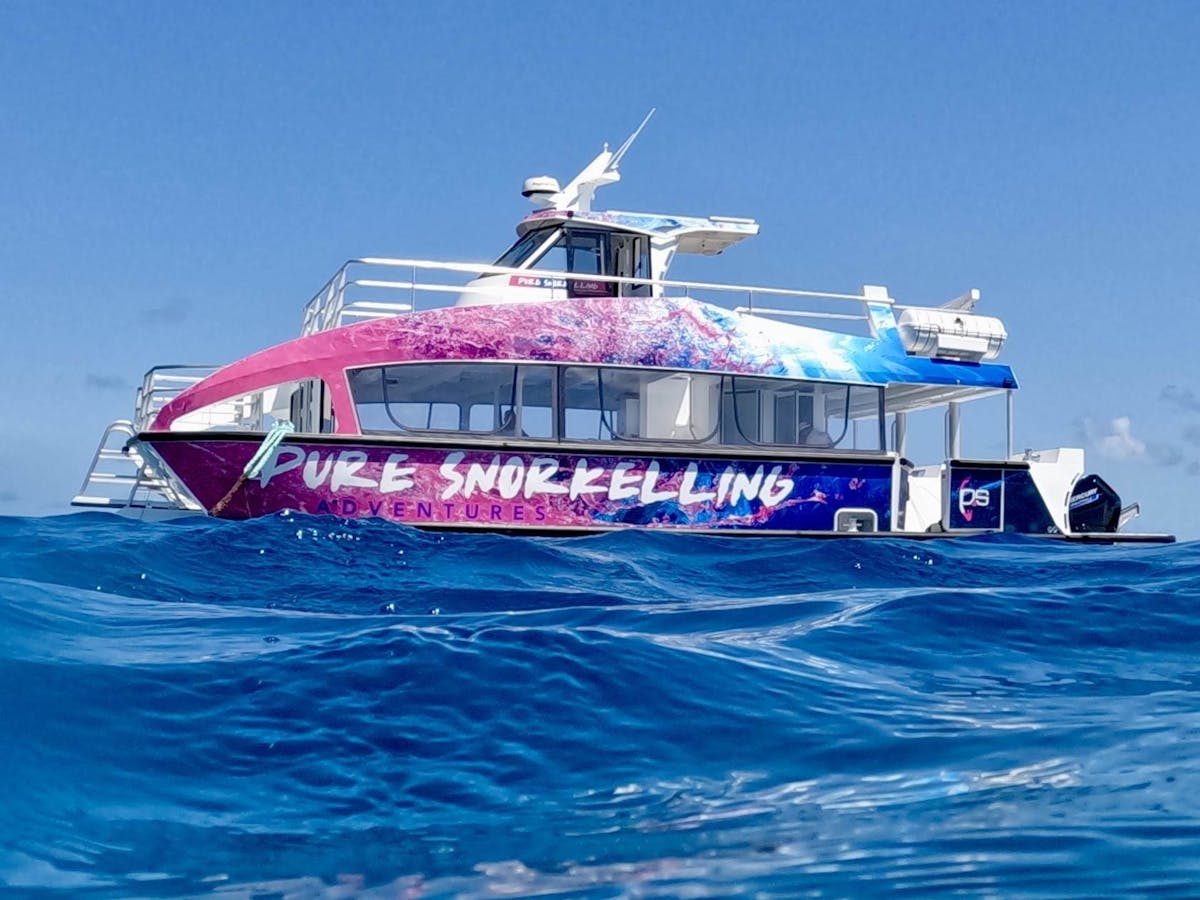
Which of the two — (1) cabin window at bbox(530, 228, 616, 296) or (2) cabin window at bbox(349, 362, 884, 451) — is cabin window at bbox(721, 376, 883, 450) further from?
(1) cabin window at bbox(530, 228, 616, 296)

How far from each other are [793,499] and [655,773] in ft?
28.3

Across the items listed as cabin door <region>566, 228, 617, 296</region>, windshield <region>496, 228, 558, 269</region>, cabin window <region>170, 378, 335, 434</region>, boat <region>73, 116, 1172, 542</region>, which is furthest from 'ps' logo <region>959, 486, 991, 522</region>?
cabin window <region>170, 378, 335, 434</region>

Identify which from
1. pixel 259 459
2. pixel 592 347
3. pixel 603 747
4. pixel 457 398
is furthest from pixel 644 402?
pixel 603 747

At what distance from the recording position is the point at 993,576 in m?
7.95

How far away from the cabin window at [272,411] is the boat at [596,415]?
31 mm

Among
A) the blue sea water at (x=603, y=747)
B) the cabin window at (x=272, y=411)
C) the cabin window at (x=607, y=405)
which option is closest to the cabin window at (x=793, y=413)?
the cabin window at (x=607, y=405)

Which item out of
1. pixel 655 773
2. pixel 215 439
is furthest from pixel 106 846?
pixel 215 439

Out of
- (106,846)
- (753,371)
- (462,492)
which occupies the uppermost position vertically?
(753,371)

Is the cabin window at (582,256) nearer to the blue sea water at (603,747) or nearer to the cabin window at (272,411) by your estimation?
the cabin window at (272,411)

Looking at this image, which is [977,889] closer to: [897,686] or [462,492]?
[897,686]

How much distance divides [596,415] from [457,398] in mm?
1266

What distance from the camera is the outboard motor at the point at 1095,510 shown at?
1309cm

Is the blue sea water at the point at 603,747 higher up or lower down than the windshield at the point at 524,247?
lower down

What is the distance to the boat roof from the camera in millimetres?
12578
